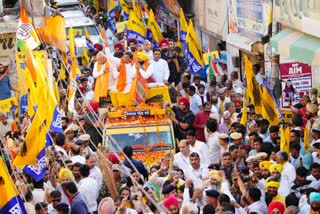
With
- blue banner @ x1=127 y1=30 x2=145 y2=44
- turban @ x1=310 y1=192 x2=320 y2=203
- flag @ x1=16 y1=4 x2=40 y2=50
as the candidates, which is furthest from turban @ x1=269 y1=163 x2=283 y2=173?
blue banner @ x1=127 y1=30 x2=145 y2=44

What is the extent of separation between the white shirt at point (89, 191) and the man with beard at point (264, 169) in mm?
2099

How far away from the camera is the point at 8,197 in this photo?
12.2 m

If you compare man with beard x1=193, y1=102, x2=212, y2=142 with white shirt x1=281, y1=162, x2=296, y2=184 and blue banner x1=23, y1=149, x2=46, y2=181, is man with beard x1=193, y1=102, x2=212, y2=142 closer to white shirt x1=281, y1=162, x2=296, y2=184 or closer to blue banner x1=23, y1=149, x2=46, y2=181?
white shirt x1=281, y1=162, x2=296, y2=184

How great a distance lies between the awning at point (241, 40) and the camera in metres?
25.6

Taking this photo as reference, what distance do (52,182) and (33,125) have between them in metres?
0.90

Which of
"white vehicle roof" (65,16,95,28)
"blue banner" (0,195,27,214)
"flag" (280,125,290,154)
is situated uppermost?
"blue banner" (0,195,27,214)

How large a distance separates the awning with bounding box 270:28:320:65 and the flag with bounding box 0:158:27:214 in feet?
22.5

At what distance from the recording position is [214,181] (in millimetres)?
14094

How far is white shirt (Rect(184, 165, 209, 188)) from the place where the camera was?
49.4 feet

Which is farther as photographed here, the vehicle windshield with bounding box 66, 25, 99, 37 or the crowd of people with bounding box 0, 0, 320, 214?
the vehicle windshield with bounding box 66, 25, 99, 37

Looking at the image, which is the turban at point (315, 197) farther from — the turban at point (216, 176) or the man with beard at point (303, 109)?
the man with beard at point (303, 109)

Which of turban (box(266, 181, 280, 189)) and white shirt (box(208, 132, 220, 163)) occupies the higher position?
turban (box(266, 181, 280, 189))

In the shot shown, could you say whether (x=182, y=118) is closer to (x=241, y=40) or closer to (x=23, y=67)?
(x=23, y=67)

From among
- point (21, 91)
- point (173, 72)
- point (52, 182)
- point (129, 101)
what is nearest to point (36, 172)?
point (52, 182)
